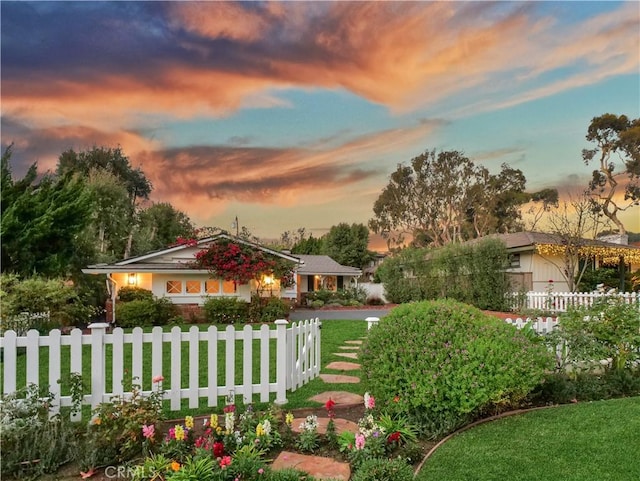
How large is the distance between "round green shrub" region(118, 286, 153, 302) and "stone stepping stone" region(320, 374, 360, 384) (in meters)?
11.7

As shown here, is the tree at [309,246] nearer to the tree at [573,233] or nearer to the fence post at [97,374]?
the tree at [573,233]

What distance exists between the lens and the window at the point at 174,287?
58.9ft

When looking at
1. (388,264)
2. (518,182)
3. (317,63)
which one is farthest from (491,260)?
(518,182)

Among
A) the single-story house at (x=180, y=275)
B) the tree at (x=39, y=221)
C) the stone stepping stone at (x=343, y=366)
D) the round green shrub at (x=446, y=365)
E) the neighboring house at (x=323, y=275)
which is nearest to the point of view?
the round green shrub at (x=446, y=365)

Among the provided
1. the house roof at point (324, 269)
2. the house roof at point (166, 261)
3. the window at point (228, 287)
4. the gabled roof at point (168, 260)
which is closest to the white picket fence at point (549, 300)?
the house roof at point (166, 261)

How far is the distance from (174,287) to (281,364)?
1399 centimetres

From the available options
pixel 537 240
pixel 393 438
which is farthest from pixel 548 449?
pixel 537 240

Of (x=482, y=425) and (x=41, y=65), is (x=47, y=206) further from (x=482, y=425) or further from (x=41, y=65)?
(x=482, y=425)

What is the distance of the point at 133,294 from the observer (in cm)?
1655

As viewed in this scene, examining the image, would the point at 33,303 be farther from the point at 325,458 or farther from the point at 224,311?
the point at 325,458

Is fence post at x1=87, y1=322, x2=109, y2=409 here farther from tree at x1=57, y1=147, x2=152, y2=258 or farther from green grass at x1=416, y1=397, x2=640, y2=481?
tree at x1=57, y1=147, x2=152, y2=258

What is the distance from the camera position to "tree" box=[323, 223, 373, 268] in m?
40.5

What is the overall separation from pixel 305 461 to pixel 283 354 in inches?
73.1

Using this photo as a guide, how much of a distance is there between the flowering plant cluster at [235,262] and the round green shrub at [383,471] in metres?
14.1
